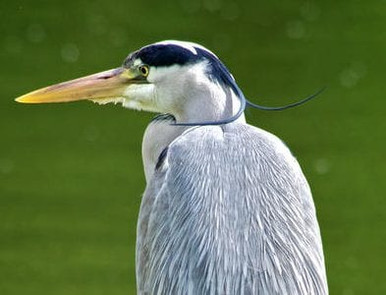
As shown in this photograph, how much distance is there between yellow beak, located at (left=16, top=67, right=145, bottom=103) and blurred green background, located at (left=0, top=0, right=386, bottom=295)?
167 centimetres

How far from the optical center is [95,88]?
4.09m

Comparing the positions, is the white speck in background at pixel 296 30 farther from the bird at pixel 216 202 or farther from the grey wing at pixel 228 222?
the grey wing at pixel 228 222

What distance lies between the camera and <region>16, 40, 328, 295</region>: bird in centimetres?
341

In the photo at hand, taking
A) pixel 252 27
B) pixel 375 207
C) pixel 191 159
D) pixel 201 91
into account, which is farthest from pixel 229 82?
pixel 252 27

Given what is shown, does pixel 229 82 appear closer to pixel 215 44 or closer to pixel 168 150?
pixel 168 150

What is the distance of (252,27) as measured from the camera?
28.9ft

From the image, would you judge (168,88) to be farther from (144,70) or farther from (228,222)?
(228,222)

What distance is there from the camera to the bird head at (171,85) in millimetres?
3836

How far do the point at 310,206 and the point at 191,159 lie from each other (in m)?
0.34

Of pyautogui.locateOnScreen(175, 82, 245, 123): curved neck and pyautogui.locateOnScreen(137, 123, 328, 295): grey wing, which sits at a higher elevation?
pyautogui.locateOnScreen(175, 82, 245, 123): curved neck

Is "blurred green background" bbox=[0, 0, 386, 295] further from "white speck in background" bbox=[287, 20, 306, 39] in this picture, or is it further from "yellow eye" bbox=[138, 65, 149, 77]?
"yellow eye" bbox=[138, 65, 149, 77]

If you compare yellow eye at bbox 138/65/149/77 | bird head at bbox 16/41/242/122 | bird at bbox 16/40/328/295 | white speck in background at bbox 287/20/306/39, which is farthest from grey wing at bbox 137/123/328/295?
white speck in background at bbox 287/20/306/39

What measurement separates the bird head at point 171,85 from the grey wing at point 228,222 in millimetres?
140

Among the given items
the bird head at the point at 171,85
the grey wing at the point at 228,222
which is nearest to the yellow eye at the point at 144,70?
the bird head at the point at 171,85
